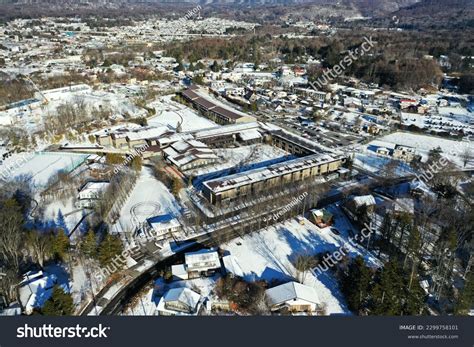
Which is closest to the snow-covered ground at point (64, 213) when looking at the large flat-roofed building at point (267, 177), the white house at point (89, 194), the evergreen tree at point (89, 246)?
the white house at point (89, 194)

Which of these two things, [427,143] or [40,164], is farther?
[427,143]

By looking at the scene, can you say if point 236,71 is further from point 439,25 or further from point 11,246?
point 439,25

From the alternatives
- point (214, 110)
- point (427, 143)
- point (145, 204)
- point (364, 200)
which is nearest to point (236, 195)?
point (145, 204)

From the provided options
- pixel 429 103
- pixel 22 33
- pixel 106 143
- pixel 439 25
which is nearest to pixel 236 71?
pixel 429 103

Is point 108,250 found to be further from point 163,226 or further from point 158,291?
point 163,226

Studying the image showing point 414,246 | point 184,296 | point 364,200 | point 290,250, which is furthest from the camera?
point 364,200

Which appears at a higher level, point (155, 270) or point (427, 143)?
point (155, 270)

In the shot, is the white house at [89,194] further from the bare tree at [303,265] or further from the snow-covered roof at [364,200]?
the snow-covered roof at [364,200]

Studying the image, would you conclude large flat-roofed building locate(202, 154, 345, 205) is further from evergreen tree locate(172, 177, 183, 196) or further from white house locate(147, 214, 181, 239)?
white house locate(147, 214, 181, 239)
